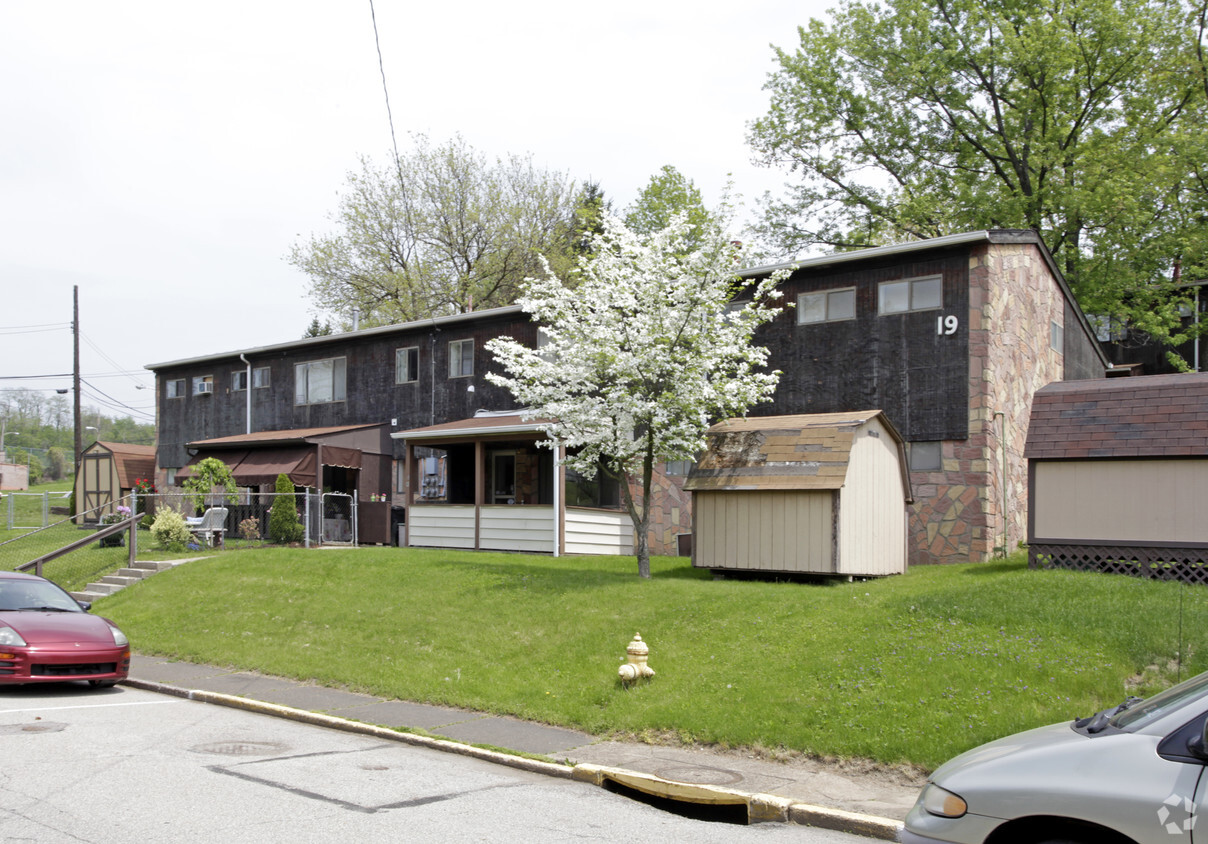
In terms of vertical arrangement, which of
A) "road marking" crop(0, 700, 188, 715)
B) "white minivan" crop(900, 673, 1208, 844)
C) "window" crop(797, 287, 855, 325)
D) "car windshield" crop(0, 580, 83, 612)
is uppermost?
"window" crop(797, 287, 855, 325)

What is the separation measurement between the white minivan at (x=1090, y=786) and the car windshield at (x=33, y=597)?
11.9m

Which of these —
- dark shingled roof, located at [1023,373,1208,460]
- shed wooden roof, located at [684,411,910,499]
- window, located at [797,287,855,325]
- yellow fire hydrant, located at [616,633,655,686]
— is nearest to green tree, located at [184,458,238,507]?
shed wooden roof, located at [684,411,910,499]

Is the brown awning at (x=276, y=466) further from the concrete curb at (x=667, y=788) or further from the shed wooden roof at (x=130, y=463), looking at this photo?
the concrete curb at (x=667, y=788)

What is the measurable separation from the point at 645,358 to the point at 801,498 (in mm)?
3244

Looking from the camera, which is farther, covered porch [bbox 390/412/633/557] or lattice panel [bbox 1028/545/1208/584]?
covered porch [bbox 390/412/633/557]

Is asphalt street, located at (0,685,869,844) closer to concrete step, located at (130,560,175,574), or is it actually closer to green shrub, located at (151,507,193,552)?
concrete step, located at (130,560,175,574)

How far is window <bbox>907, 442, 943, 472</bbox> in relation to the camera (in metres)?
19.4

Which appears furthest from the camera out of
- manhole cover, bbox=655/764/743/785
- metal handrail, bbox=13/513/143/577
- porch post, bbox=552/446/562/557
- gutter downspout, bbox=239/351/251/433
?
gutter downspout, bbox=239/351/251/433

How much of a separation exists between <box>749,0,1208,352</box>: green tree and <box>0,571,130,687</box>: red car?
27287mm

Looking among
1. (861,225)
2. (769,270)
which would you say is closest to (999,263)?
(769,270)

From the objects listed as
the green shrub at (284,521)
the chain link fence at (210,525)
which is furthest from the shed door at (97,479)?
the green shrub at (284,521)

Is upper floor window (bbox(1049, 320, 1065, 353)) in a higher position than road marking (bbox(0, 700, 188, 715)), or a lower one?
higher

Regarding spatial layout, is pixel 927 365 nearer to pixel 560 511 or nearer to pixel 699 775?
pixel 560 511

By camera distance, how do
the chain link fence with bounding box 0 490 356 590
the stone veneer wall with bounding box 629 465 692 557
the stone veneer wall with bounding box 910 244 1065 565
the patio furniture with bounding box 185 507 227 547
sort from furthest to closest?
the patio furniture with bounding box 185 507 227 547 → the stone veneer wall with bounding box 629 465 692 557 → the chain link fence with bounding box 0 490 356 590 → the stone veneer wall with bounding box 910 244 1065 565
